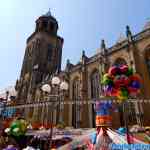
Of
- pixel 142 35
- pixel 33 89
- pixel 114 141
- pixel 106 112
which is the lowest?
pixel 114 141

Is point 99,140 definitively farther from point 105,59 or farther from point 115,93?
point 105,59

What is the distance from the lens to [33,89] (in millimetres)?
39906

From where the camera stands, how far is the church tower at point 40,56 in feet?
136

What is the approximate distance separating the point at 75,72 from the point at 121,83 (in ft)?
73.9

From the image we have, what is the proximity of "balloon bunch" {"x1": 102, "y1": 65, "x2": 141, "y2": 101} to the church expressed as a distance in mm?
4363

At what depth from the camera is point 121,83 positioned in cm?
886

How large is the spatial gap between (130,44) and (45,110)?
1919 centimetres

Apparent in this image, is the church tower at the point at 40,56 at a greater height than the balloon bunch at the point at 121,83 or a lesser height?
greater

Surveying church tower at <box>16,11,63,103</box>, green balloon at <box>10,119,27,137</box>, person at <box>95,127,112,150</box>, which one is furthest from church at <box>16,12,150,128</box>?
person at <box>95,127,112,150</box>

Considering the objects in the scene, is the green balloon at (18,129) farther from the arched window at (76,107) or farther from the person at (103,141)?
the arched window at (76,107)

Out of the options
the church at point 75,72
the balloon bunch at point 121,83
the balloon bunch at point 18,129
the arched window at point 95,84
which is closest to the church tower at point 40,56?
the church at point 75,72

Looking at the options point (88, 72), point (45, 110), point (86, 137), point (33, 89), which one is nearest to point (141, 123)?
point (86, 137)

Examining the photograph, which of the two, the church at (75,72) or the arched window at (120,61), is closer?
the church at (75,72)

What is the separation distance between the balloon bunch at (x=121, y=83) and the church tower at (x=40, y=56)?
105 feet
